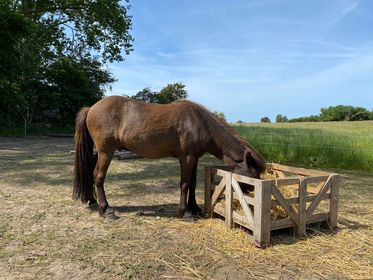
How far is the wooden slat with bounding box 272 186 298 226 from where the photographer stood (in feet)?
12.8

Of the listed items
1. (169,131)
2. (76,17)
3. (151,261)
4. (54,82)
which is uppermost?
(76,17)

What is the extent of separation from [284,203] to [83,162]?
3.07 metres

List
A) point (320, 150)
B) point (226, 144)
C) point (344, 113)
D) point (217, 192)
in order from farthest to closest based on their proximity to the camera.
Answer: point (344, 113) → point (320, 150) → point (226, 144) → point (217, 192)

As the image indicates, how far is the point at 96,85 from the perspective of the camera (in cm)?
2519

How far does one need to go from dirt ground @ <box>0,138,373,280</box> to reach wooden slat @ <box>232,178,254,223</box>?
260 mm

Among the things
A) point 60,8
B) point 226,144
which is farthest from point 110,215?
point 60,8

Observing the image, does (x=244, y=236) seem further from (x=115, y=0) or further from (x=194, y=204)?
(x=115, y=0)

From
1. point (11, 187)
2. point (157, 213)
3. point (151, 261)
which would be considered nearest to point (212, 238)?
point (151, 261)

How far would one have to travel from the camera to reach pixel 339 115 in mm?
44531

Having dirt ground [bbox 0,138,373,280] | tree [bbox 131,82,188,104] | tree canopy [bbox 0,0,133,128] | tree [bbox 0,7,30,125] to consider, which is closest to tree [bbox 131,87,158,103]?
tree [bbox 131,82,188,104]

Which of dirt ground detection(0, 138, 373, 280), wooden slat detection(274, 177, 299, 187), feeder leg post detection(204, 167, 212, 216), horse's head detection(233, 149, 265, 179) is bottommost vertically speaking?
dirt ground detection(0, 138, 373, 280)

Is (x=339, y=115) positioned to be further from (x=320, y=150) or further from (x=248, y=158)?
(x=248, y=158)

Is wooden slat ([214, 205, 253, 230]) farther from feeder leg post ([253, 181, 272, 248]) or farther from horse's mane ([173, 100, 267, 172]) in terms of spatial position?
horse's mane ([173, 100, 267, 172])

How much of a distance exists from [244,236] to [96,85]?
23095mm
